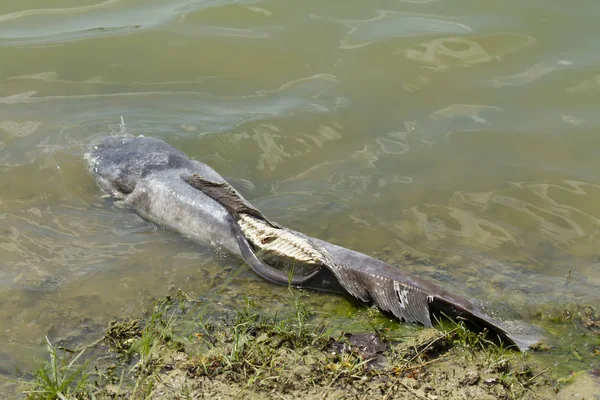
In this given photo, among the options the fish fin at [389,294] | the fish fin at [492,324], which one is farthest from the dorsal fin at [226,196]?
the fish fin at [492,324]

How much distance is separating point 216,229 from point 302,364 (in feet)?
5.78

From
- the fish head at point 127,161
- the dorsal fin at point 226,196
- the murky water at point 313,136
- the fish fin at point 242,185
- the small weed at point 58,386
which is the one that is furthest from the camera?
the fish fin at point 242,185

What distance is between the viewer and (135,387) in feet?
10.8

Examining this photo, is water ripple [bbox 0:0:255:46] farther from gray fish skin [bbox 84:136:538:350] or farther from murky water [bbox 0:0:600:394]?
gray fish skin [bbox 84:136:538:350]

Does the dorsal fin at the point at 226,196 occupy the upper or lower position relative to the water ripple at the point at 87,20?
lower

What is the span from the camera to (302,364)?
11.6ft

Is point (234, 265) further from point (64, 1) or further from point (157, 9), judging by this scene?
point (64, 1)

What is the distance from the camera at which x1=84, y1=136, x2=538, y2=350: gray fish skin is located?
389cm

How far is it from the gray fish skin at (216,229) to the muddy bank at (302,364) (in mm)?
115

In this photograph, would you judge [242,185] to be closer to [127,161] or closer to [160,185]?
[160,185]

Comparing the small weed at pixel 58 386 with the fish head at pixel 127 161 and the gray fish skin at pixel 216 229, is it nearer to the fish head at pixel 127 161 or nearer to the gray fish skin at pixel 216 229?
the gray fish skin at pixel 216 229

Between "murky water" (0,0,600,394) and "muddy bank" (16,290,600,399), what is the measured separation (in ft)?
1.50

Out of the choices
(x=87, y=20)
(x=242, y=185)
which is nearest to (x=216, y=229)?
(x=242, y=185)

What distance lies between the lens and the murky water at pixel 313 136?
187 inches
